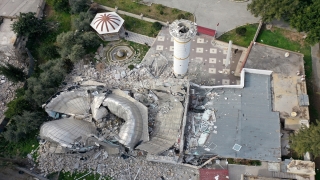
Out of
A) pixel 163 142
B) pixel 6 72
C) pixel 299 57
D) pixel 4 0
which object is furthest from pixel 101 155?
pixel 4 0

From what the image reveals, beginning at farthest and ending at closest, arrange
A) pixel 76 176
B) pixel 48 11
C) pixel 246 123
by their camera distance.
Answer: pixel 48 11
pixel 76 176
pixel 246 123

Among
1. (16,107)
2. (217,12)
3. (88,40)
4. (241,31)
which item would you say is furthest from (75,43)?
(241,31)

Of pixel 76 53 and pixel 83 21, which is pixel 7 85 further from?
pixel 83 21

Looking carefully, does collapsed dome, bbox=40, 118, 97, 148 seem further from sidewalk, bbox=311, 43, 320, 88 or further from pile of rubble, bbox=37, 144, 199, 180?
sidewalk, bbox=311, 43, 320, 88

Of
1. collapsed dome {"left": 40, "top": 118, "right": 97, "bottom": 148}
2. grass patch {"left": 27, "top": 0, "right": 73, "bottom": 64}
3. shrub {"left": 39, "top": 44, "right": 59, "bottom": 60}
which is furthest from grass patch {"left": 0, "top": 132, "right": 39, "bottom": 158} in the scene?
grass patch {"left": 27, "top": 0, "right": 73, "bottom": 64}

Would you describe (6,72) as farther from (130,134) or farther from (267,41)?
(267,41)

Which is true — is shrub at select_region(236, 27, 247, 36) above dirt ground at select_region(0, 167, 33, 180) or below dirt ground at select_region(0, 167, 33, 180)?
above

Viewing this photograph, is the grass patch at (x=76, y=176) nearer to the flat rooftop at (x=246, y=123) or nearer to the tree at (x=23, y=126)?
the tree at (x=23, y=126)
